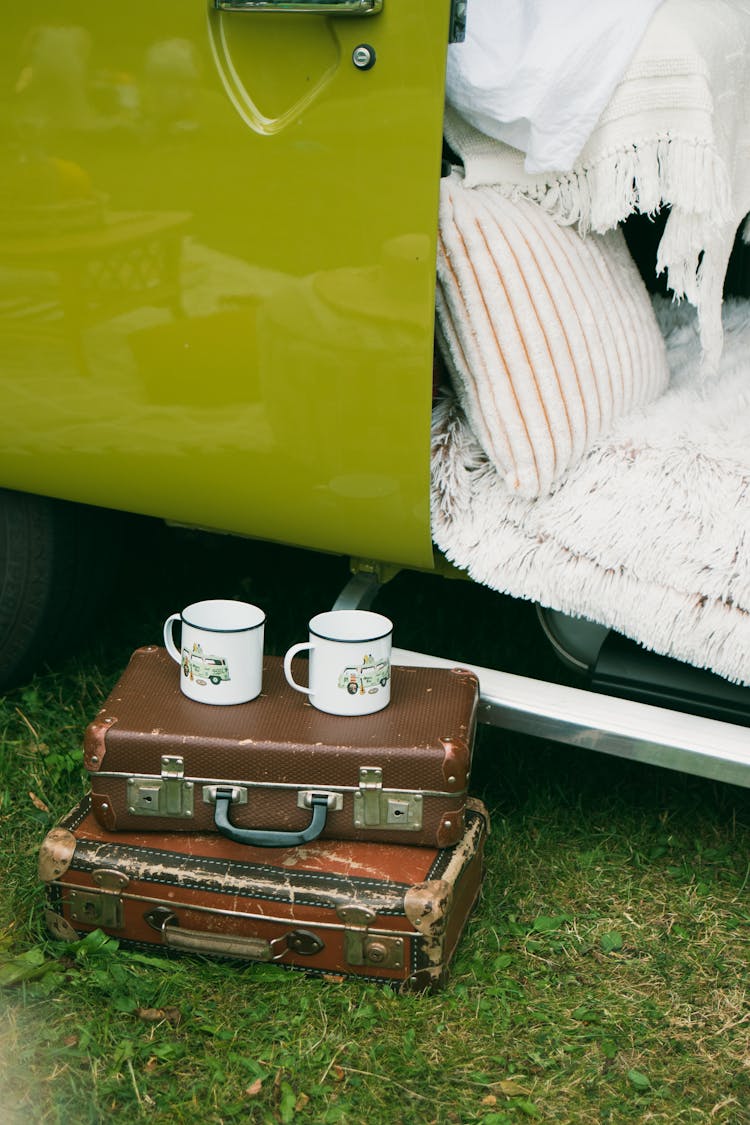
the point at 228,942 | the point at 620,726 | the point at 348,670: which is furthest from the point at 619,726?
the point at 228,942

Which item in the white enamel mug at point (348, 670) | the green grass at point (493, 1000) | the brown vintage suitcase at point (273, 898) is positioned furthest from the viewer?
the white enamel mug at point (348, 670)

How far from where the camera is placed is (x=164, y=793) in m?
1.74

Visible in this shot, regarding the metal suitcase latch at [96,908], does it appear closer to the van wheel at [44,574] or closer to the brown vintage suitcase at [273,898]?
the brown vintage suitcase at [273,898]

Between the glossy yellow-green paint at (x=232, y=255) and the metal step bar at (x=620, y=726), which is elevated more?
the glossy yellow-green paint at (x=232, y=255)

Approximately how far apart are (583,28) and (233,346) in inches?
29.8

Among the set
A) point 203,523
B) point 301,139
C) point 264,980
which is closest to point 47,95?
point 301,139

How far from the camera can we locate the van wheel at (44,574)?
224cm

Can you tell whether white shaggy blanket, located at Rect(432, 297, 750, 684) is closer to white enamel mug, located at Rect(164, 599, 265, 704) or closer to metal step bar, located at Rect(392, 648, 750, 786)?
metal step bar, located at Rect(392, 648, 750, 786)

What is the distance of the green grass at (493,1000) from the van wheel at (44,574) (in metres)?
0.18

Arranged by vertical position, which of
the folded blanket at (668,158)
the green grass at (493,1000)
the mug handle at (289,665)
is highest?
the folded blanket at (668,158)

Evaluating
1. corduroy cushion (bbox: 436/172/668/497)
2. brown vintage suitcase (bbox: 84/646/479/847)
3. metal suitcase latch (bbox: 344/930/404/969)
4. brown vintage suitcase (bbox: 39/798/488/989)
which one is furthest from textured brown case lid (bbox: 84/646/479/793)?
corduroy cushion (bbox: 436/172/668/497)

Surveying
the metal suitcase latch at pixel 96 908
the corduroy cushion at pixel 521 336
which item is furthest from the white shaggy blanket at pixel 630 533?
the metal suitcase latch at pixel 96 908

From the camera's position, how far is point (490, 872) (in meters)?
1.98

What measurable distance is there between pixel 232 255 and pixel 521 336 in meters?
→ 0.47
